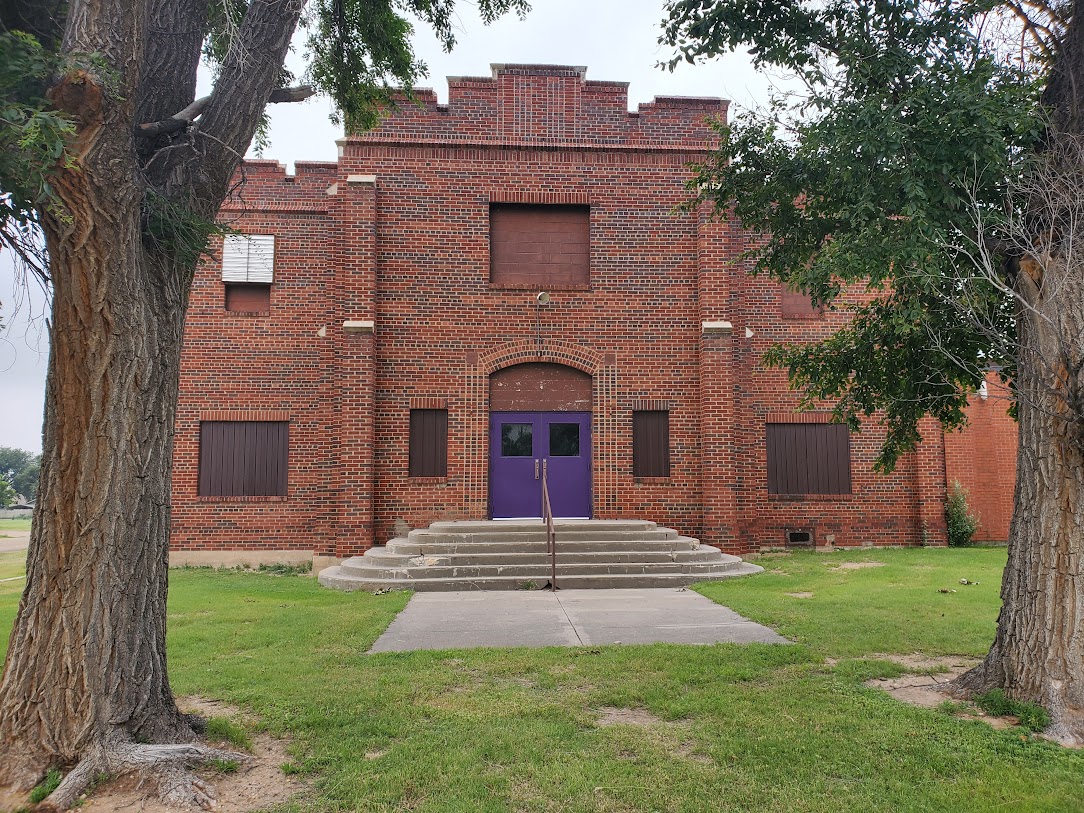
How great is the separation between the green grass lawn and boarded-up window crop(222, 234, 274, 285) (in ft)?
26.3

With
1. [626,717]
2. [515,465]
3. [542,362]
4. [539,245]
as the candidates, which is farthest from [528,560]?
[626,717]

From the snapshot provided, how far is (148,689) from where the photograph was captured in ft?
13.4

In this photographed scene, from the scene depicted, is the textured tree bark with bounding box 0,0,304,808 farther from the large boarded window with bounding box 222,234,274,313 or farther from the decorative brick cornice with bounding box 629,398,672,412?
the large boarded window with bounding box 222,234,274,313

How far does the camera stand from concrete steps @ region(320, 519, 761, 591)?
10.6 meters

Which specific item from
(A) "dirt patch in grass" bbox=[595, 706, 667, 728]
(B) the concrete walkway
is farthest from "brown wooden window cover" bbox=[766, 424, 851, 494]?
(A) "dirt patch in grass" bbox=[595, 706, 667, 728]

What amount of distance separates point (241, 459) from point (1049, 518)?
1278cm

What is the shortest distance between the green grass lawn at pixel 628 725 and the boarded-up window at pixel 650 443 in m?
5.51

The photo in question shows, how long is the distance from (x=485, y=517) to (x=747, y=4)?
9.35m

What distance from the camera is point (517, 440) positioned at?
44.2 feet

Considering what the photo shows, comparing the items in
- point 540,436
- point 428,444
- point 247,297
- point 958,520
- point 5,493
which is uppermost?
point 247,297

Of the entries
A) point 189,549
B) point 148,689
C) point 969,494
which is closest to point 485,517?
point 189,549

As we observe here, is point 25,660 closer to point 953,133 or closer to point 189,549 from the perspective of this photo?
point 953,133

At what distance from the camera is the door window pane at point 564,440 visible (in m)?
13.5

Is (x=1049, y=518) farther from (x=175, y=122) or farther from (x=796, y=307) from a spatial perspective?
(x=796, y=307)
